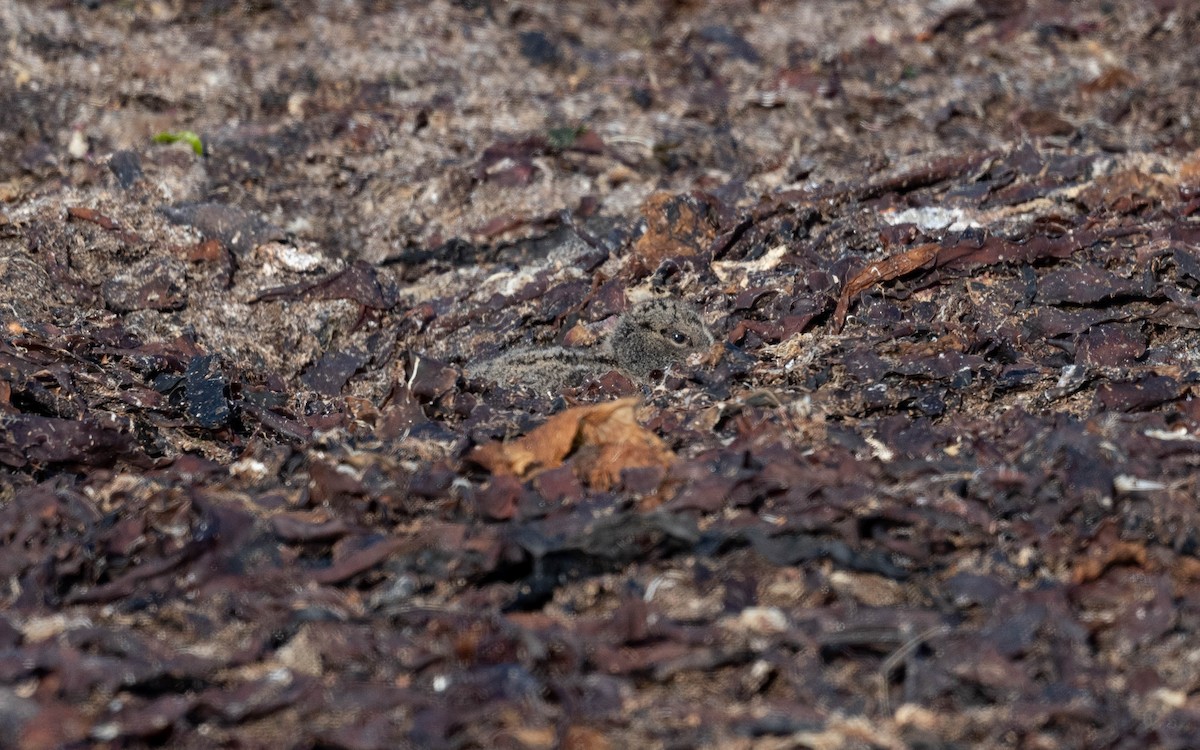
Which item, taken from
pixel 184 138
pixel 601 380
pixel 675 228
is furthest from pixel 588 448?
pixel 184 138

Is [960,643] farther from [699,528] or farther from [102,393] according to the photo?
[102,393]

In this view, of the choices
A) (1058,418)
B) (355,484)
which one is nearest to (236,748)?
(355,484)

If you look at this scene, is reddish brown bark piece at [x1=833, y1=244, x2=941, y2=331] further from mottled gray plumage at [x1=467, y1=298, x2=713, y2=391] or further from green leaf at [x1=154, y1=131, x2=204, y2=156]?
green leaf at [x1=154, y1=131, x2=204, y2=156]

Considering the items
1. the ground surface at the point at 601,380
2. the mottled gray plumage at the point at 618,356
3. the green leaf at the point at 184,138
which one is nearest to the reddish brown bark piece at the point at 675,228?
the ground surface at the point at 601,380

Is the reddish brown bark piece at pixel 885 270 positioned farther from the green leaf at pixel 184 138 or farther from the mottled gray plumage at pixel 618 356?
the green leaf at pixel 184 138

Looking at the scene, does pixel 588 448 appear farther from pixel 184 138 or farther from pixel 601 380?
pixel 184 138

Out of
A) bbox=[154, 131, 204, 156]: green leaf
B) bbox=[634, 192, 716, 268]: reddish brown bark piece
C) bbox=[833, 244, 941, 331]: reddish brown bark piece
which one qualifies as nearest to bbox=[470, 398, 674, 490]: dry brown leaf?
bbox=[833, 244, 941, 331]: reddish brown bark piece
